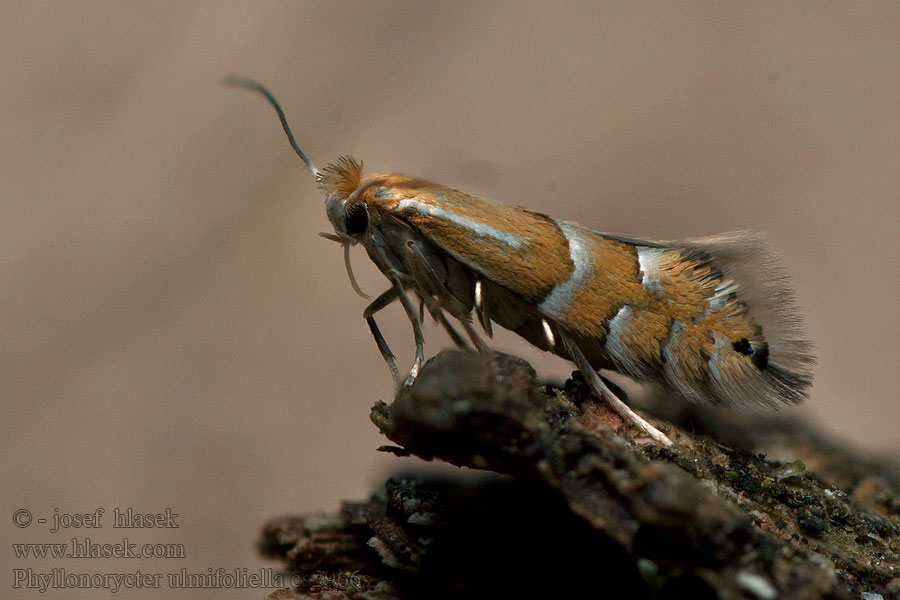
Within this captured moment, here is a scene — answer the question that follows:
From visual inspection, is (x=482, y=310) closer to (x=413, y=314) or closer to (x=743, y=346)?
(x=413, y=314)

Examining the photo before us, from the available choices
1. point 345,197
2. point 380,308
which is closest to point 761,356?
point 380,308

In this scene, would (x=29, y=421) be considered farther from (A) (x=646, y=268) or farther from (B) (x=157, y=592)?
(A) (x=646, y=268)

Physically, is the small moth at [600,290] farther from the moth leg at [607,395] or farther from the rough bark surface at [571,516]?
the rough bark surface at [571,516]

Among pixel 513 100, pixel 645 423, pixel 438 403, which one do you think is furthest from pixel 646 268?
pixel 513 100

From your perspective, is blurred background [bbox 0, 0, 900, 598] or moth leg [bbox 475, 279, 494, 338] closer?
moth leg [bbox 475, 279, 494, 338]

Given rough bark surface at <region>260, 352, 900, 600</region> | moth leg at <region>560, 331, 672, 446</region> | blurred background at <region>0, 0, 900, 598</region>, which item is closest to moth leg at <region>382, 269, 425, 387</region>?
rough bark surface at <region>260, 352, 900, 600</region>

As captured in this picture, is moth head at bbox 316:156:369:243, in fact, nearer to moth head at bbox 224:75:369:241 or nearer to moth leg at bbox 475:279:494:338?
moth head at bbox 224:75:369:241

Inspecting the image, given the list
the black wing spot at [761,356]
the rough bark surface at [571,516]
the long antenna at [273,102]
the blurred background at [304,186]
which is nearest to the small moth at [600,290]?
the black wing spot at [761,356]
